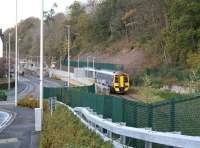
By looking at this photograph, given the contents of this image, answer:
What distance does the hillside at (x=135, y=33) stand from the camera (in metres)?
65.8

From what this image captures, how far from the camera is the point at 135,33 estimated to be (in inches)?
4072

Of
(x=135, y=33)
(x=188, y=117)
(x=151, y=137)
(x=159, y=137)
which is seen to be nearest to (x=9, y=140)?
(x=151, y=137)

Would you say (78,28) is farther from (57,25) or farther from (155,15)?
(155,15)

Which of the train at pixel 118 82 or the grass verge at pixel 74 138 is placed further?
the train at pixel 118 82

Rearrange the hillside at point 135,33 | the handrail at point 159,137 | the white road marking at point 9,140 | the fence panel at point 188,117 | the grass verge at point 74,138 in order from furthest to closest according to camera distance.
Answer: the hillside at point 135,33
the white road marking at point 9,140
the grass verge at point 74,138
the fence panel at point 188,117
the handrail at point 159,137

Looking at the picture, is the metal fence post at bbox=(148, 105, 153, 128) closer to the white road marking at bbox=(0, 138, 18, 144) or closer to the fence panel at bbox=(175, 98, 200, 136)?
the fence panel at bbox=(175, 98, 200, 136)

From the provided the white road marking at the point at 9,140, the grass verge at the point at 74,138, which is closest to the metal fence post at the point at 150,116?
the grass verge at the point at 74,138

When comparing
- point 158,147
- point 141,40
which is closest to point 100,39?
point 141,40

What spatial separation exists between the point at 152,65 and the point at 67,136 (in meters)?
68.8

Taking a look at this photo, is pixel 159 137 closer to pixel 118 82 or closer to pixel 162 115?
pixel 162 115

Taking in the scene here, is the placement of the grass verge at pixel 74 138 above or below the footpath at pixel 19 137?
above

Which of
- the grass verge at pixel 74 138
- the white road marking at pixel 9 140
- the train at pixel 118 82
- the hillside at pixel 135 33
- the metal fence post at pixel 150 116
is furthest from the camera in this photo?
the hillside at pixel 135 33

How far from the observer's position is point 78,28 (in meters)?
143

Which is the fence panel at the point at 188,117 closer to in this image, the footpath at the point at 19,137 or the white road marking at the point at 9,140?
the footpath at the point at 19,137
